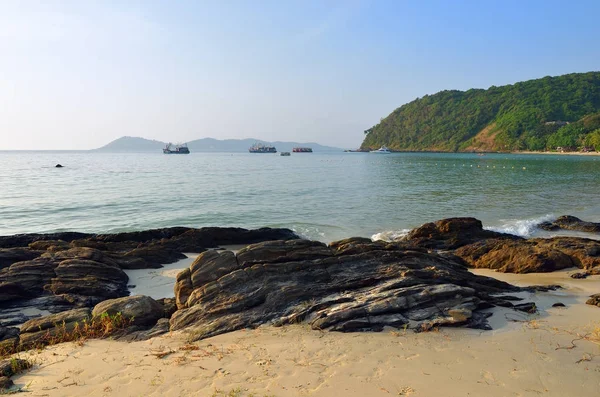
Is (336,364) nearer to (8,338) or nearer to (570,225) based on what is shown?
(8,338)

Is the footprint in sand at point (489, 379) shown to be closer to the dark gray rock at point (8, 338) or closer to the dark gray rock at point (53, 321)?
the dark gray rock at point (53, 321)

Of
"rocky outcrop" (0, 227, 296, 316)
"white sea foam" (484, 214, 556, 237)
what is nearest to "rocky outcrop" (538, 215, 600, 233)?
"white sea foam" (484, 214, 556, 237)

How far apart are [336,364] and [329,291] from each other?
2.66m

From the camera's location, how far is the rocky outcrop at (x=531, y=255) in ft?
43.8

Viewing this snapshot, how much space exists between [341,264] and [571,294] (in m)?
6.42

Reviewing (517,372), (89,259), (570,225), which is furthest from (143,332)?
(570,225)

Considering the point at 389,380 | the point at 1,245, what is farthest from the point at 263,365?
the point at 1,245

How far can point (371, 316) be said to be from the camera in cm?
816

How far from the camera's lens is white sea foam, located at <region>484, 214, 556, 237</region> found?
21.6m

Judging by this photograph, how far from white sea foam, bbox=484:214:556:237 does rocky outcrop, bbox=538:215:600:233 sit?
2.01 feet

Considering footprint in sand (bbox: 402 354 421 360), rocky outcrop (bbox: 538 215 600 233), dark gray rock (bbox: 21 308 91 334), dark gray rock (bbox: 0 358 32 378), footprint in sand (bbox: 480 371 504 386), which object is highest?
footprint in sand (bbox: 402 354 421 360)

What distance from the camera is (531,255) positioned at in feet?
44.5

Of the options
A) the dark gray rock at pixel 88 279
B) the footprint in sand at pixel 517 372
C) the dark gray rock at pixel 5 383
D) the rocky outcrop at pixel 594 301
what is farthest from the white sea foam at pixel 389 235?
the dark gray rock at pixel 5 383

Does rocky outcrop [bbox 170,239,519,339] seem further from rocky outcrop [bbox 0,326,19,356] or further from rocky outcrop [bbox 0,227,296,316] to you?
rocky outcrop [bbox 0,227,296,316]
